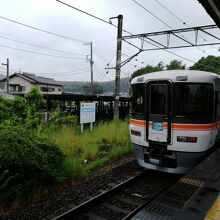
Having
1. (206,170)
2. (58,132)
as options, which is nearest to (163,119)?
(206,170)

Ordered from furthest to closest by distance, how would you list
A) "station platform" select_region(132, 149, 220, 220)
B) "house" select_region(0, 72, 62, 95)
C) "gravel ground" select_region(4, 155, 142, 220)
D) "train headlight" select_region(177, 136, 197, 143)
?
"house" select_region(0, 72, 62, 95) → "train headlight" select_region(177, 136, 197, 143) → "gravel ground" select_region(4, 155, 142, 220) → "station platform" select_region(132, 149, 220, 220)

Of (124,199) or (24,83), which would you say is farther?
(24,83)

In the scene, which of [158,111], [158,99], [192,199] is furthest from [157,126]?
[192,199]

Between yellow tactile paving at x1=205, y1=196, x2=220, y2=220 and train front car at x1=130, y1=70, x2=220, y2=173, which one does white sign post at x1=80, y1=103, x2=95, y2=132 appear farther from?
yellow tactile paving at x1=205, y1=196, x2=220, y2=220

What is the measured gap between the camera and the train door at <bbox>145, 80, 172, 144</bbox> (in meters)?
6.74

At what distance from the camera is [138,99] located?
24.3 feet

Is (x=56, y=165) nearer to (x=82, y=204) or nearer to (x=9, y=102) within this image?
(x=82, y=204)

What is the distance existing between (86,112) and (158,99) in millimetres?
5660

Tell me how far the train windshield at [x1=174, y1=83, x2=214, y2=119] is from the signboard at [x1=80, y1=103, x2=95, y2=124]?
590 centimetres

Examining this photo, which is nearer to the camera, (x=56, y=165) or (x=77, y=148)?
(x=56, y=165)

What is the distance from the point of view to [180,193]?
616 cm

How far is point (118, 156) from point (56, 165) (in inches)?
136

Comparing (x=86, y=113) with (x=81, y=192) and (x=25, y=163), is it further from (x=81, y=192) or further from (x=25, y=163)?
(x=25, y=163)

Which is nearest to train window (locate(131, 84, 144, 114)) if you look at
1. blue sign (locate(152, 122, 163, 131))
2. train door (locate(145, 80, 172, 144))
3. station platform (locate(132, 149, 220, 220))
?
train door (locate(145, 80, 172, 144))
